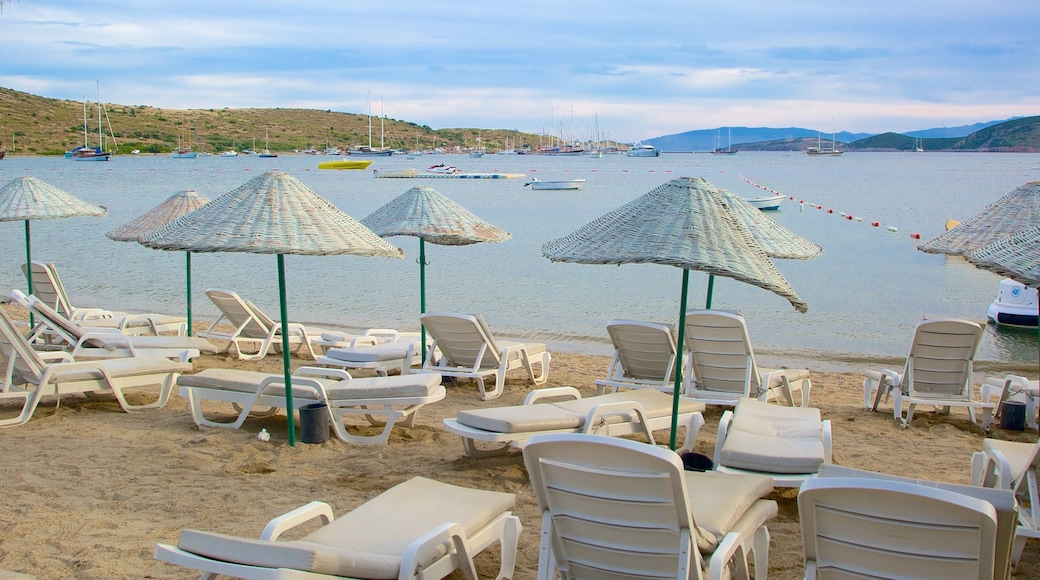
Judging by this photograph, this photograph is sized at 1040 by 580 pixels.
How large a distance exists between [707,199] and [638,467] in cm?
225

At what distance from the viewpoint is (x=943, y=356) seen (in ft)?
24.3

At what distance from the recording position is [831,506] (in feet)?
10.0

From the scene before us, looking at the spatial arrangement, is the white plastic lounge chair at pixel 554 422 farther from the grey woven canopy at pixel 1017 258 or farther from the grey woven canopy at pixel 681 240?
the grey woven canopy at pixel 1017 258

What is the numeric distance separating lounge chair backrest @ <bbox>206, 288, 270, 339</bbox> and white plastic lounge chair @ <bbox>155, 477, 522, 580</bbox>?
6.37 m

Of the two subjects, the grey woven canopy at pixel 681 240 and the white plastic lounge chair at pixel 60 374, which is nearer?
the grey woven canopy at pixel 681 240

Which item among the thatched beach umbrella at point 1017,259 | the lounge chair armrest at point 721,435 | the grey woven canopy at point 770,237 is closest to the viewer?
the thatched beach umbrella at point 1017,259

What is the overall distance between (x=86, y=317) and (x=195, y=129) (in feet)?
407

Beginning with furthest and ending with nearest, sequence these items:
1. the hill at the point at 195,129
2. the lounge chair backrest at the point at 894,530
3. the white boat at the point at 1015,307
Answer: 1. the hill at the point at 195,129
2. the white boat at the point at 1015,307
3. the lounge chair backrest at the point at 894,530

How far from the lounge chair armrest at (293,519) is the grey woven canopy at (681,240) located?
191cm

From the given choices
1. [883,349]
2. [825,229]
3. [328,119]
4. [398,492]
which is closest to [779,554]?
[398,492]

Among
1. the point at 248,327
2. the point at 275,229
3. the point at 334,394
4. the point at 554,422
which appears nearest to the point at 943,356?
the point at 554,422

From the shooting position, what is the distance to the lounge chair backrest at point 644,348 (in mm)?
7352

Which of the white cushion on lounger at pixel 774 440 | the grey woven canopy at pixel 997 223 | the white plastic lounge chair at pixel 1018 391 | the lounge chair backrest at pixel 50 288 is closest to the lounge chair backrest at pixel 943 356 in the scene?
the white plastic lounge chair at pixel 1018 391

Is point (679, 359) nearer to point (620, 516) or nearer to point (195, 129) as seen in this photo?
point (620, 516)
